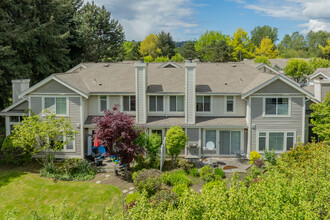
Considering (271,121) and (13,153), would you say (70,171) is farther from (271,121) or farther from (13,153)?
(271,121)

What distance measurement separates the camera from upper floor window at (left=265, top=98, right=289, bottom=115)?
21.9m

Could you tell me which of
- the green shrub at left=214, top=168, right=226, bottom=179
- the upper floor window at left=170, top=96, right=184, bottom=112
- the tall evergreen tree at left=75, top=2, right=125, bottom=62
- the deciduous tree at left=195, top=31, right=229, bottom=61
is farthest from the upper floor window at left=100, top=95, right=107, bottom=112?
the deciduous tree at left=195, top=31, right=229, bottom=61

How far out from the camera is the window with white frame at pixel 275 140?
876 inches

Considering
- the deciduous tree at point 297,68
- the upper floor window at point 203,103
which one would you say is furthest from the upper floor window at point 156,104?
the deciduous tree at point 297,68

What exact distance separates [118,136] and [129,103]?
5790mm

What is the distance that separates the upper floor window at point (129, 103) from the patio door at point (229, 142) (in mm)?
7674

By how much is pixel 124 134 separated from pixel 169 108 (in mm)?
6681

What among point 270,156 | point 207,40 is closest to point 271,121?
point 270,156

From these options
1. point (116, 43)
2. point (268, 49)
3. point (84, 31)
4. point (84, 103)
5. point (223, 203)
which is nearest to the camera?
point (223, 203)

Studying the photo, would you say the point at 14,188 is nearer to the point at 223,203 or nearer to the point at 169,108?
the point at 169,108

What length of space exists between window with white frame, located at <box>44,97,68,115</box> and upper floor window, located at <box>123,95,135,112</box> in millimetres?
4766

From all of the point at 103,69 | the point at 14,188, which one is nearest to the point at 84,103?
the point at 103,69

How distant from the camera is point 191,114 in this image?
2283cm

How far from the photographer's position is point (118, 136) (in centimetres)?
1864
